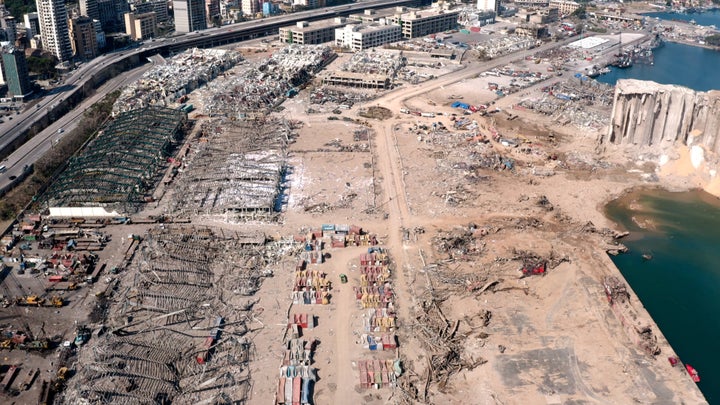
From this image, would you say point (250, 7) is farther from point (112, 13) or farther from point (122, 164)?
point (122, 164)

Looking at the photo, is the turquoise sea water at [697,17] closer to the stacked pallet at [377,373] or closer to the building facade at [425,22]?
the building facade at [425,22]

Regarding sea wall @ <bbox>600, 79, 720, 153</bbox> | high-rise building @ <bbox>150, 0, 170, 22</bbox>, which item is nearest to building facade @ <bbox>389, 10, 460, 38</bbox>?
high-rise building @ <bbox>150, 0, 170, 22</bbox>

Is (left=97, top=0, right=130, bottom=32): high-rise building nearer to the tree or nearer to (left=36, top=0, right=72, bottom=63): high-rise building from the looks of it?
(left=36, top=0, right=72, bottom=63): high-rise building

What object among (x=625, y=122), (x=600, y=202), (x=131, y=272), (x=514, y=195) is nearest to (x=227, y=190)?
(x=131, y=272)

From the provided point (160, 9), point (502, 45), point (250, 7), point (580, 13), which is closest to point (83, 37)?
point (160, 9)

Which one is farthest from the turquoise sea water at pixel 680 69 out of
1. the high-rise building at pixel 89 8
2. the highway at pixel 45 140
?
the high-rise building at pixel 89 8

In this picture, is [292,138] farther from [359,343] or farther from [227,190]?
[359,343]
